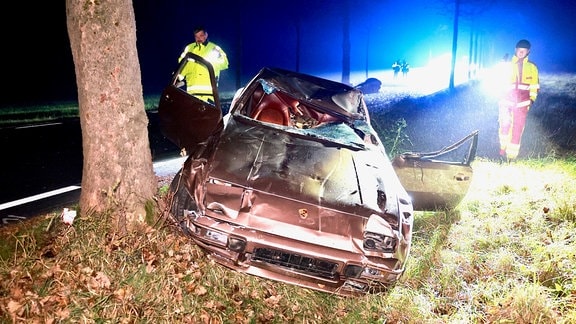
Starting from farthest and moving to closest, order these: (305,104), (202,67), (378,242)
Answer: (202,67) < (305,104) < (378,242)

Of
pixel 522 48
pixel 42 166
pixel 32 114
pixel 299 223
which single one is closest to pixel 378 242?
pixel 299 223

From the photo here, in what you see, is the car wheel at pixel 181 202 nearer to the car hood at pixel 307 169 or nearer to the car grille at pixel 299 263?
the car hood at pixel 307 169

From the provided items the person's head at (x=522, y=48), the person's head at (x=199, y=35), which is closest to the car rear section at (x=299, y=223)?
the person's head at (x=199, y=35)

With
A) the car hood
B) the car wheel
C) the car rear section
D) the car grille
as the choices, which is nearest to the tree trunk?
the car wheel

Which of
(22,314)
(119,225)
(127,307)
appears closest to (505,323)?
(127,307)

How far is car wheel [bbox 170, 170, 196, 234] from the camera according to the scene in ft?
9.71

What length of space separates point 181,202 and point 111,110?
0.89m

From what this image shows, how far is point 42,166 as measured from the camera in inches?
230

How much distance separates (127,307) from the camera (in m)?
2.54

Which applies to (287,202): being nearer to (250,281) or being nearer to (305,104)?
(250,281)

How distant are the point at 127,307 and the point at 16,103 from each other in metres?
13.0

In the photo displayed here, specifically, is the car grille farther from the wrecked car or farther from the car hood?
the car hood

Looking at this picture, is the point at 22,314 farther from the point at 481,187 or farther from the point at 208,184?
the point at 481,187

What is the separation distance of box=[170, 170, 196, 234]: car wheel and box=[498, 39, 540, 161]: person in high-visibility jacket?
5.73 m
